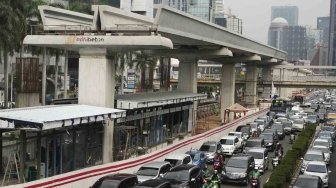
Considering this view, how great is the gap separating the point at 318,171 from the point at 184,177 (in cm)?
861

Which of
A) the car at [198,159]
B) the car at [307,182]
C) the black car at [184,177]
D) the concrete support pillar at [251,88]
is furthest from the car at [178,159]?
the concrete support pillar at [251,88]

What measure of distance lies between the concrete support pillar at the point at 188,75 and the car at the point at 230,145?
16.3 meters

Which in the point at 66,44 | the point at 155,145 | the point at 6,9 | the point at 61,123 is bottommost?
the point at 155,145

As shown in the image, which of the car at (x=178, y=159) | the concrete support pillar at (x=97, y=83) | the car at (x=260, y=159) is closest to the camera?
the car at (x=178, y=159)

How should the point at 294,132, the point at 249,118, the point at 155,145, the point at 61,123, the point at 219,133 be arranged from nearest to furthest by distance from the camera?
the point at 61,123 < the point at 155,145 < the point at 219,133 < the point at 294,132 < the point at 249,118

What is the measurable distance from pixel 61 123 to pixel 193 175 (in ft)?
21.4

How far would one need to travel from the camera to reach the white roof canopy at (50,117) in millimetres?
20578

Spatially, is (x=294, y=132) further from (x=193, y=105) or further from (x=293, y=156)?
(x=293, y=156)

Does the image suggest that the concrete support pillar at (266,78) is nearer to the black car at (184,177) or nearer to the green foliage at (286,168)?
the green foliage at (286,168)

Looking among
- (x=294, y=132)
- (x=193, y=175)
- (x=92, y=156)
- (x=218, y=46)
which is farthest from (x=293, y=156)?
(x=218, y=46)

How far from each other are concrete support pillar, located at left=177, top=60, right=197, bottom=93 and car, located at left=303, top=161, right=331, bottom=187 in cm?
2729

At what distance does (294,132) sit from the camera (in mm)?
50719

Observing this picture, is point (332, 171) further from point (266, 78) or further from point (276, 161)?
point (266, 78)

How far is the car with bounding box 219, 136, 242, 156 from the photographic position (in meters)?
36.5
